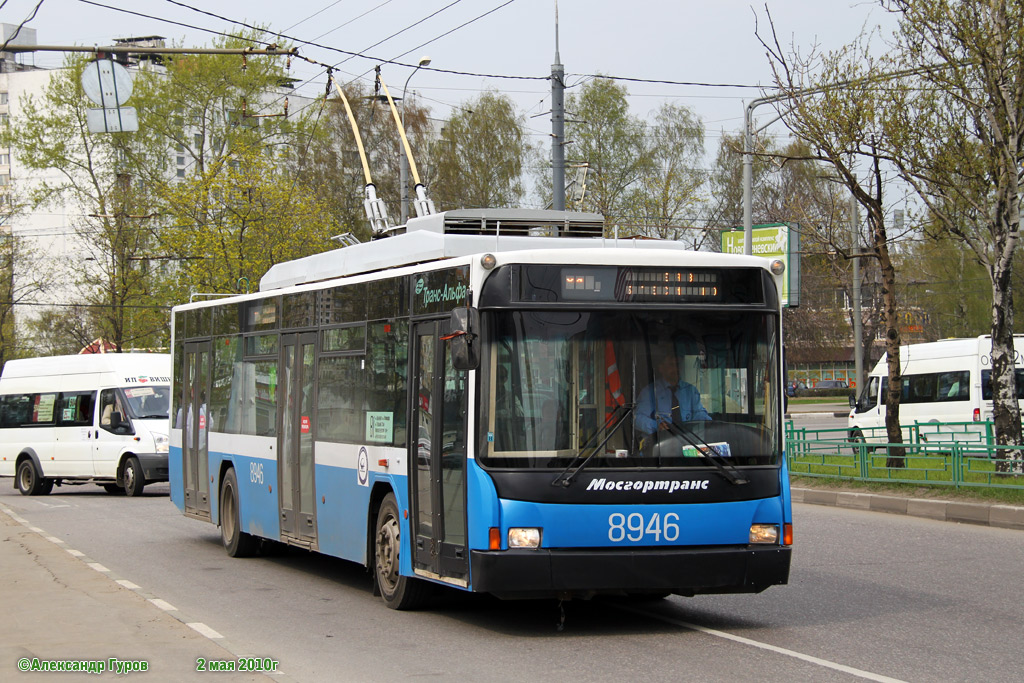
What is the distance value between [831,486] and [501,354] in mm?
13060

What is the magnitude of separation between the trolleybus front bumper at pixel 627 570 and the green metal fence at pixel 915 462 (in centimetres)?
750

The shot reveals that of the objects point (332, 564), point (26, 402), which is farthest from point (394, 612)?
point (26, 402)

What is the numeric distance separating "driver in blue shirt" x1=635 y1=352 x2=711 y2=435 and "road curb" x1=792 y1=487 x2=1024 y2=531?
8.75 meters

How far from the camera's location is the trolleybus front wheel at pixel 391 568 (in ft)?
32.1

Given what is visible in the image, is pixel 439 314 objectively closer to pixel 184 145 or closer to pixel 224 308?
pixel 224 308

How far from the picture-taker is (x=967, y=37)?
1834cm

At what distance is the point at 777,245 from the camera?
32375mm

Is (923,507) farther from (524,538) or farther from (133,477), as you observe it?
(133,477)

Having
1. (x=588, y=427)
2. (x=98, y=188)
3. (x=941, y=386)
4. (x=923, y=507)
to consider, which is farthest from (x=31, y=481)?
(x=98, y=188)

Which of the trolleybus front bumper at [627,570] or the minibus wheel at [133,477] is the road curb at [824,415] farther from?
the trolleybus front bumper at [627,570]

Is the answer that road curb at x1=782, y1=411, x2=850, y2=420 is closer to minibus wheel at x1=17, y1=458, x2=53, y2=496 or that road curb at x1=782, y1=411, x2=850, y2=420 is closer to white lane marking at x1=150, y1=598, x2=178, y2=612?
minibus wheel at x1=17, y1=458, x2=53, y2=496

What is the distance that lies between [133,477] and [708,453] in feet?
57.8

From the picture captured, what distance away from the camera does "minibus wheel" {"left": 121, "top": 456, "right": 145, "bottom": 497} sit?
23828mm

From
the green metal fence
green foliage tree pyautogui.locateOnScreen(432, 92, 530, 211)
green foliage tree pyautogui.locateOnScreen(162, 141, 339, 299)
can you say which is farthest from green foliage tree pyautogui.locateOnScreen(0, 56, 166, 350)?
the green metal fence
